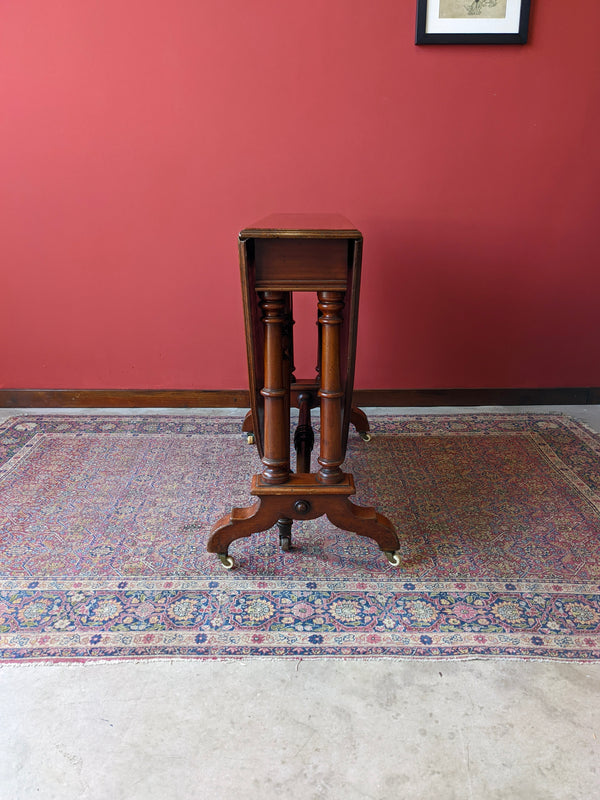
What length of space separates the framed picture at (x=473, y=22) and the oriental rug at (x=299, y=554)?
169cm

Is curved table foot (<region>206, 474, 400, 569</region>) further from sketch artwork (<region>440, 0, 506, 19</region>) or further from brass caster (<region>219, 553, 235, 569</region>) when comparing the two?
sketch artwork (<region>440, 0, 506, 19</region>)

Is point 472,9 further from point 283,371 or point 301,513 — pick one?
point 301,513

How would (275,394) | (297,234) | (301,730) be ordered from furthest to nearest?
(275,394) < (297,234) < (301,730)

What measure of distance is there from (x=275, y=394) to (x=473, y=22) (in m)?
1.98

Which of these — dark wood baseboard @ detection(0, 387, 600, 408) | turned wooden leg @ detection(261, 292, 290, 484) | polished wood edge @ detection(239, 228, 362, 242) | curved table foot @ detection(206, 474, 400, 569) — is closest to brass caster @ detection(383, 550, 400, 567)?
curved table foot @ detection(206, 474, 400, 569)

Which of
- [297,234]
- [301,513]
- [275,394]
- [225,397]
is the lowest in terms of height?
[225,397]

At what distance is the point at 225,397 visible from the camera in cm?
312

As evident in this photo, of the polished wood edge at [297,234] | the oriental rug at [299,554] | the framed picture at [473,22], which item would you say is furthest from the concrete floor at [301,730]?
the framed picture at [473,22]

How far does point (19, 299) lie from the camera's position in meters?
3.02

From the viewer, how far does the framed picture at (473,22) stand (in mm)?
2611

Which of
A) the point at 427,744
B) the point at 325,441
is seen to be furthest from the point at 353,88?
the point at 427,744

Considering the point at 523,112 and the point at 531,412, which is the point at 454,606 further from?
the point at 523,112

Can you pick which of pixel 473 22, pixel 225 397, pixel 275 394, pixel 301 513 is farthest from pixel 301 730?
pixel 473 22

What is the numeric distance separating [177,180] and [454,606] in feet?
7.06
